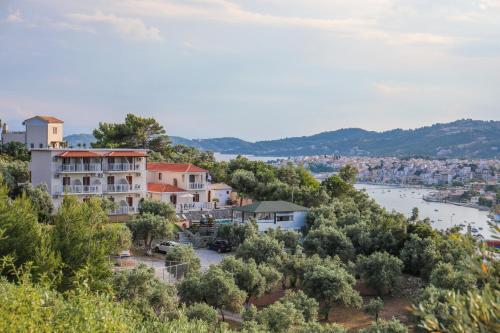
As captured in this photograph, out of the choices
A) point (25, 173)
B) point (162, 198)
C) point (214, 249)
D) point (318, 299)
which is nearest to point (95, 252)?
point (318, 299)

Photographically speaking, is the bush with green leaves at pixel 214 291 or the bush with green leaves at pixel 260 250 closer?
the bush with green leaves at pixel 214 291

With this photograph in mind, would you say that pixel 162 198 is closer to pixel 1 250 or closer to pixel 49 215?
pixel 49 215

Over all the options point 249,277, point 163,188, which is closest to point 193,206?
point 163,188

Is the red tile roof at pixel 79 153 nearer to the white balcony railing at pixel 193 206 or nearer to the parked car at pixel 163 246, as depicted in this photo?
the white balcony railing at pixel 193 206

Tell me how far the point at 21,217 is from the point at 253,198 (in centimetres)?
2676

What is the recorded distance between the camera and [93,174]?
129 feet

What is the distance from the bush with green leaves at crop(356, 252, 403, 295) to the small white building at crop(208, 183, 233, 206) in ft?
68.5

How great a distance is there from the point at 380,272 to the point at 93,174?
21004mm

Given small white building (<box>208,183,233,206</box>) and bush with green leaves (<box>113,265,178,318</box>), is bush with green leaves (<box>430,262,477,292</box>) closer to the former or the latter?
bush with green leaves (<box>113,265,178,318</box>)

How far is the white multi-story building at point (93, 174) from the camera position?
125 feet

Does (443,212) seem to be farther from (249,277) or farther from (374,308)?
(249,277)

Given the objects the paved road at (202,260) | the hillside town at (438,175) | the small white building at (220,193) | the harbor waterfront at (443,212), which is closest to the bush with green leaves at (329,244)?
the paved road at (202,260)

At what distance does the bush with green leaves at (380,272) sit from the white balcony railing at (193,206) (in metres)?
18.1

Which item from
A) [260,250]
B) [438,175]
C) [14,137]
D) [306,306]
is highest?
[14,137]
